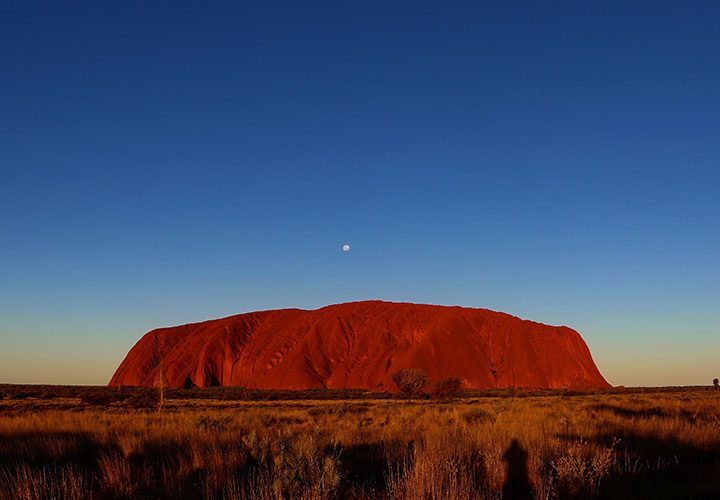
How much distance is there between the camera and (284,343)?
273 ft

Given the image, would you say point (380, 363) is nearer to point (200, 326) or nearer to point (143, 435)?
point (200, 326)

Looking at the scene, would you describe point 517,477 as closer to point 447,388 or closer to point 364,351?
point 447,388

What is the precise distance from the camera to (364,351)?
264 ft

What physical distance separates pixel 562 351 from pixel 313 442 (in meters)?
86.3

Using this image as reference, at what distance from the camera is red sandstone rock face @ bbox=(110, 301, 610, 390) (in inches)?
2918

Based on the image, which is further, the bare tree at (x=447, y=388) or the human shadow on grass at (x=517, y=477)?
the bare tree at (x=447, y=388)

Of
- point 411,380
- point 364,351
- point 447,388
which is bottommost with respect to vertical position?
point 447,388

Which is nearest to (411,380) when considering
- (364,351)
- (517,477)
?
(364,351)

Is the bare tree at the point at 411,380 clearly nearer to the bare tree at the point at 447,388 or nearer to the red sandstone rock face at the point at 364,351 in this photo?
the bare tree at the point at 447,388

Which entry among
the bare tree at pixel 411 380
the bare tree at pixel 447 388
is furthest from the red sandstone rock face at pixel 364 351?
the bare tree at pixel 447 388

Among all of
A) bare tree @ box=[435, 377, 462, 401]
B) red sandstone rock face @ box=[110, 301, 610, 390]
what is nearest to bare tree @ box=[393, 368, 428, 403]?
bare tree @ box=[435, 377, 462, 401]

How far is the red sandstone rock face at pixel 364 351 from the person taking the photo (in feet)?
243

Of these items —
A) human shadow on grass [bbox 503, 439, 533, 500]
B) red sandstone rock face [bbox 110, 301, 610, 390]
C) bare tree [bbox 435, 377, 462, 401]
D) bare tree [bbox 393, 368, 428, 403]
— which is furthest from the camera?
red sandstone rock face [bbox 110, 301, 610, 390]

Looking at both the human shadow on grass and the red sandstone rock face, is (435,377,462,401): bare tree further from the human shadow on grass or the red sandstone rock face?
the human shadow on grass
